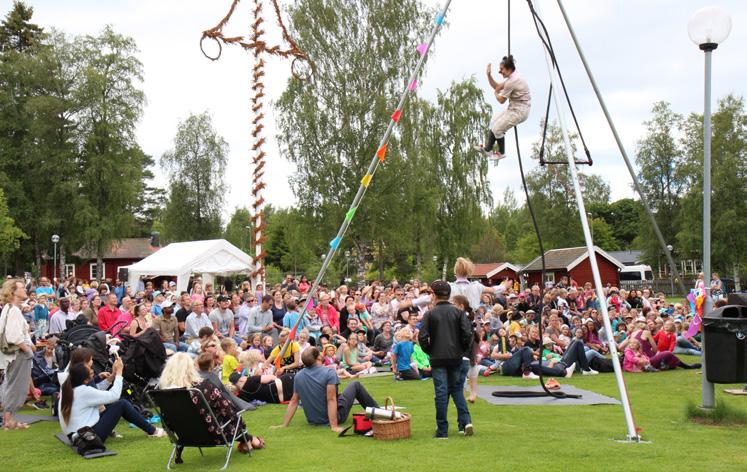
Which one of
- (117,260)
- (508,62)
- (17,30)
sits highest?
(17,30)

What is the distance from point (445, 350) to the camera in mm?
7340

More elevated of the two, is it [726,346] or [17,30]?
[17,30]

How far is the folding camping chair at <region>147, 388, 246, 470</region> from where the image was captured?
638 centimetres

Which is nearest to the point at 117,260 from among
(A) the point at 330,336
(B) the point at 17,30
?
(B) the point at 17,30

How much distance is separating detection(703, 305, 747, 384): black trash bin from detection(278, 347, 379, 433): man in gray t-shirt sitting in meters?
3.96

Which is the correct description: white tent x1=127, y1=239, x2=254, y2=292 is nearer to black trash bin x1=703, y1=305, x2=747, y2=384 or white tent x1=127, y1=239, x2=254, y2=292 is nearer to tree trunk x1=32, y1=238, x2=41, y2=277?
black trash bin x1=703, y1=305, x2=747, y2=384

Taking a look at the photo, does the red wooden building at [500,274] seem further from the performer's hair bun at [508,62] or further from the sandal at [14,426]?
the sandal at [14,426]

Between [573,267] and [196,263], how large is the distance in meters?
24.9

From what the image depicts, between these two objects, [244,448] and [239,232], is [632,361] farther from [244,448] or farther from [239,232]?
[239,232]

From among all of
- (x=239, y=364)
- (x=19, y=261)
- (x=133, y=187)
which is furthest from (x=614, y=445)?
(x=19, y=261)

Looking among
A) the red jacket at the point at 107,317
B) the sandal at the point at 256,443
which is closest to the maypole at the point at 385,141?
the sandal at the point at 256,443

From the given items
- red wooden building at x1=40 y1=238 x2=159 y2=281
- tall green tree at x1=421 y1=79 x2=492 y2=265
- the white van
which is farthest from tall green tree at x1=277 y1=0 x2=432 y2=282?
the white van

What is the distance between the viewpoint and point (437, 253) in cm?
4212

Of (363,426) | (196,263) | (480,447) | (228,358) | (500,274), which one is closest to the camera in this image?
(480,447)
